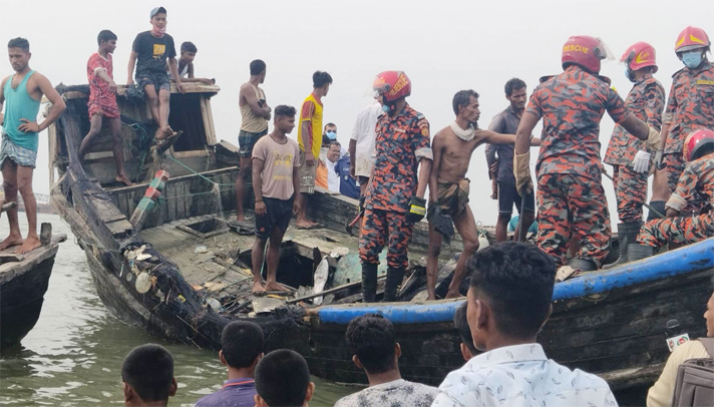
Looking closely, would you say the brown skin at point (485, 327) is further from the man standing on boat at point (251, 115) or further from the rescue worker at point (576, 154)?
the man standing on boat at point (251, 115)

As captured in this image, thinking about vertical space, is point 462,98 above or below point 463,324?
above

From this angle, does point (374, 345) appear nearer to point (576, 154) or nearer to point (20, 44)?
point (576, 154)

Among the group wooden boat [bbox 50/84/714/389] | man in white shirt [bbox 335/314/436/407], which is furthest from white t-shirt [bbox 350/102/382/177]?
man in white shirt [bbox 335/314/436/407]

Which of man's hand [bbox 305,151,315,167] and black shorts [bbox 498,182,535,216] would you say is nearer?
black shorts [bbox 498,182,535,216]

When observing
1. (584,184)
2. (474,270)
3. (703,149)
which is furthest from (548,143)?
(474,270)

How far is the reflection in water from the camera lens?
678 centimetres

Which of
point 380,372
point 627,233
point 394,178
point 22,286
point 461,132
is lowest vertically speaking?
point 22,286

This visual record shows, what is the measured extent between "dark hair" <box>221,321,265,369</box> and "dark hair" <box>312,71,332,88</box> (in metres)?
6.20

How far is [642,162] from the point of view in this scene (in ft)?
23.7

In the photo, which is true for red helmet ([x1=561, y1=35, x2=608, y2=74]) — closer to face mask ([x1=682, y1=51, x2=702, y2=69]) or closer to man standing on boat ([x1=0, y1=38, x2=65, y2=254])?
face mask ([x1=682, y1=51, x2=702, y2=69])

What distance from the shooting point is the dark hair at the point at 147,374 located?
10.7ft

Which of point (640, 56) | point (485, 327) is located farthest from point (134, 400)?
point (640, 56)

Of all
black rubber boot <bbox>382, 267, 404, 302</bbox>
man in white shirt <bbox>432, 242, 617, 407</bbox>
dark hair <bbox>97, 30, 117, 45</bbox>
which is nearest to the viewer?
man in white shirt <bbox>432, 242, 617, 407</bbox>

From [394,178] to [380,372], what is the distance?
360cm
